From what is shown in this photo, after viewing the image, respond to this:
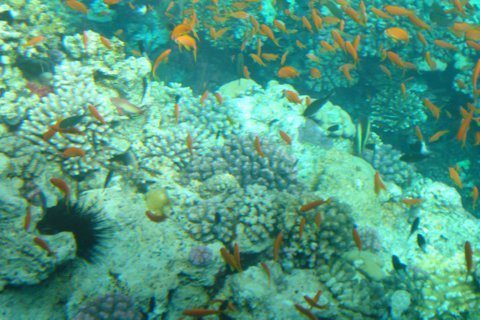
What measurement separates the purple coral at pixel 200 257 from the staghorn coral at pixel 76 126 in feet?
6.64

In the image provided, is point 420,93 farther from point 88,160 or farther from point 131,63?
point 88,160

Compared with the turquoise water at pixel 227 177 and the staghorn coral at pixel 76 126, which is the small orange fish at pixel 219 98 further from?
the staghorn coral at pixel 76 126

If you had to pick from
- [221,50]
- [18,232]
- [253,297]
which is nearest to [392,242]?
[253,297]

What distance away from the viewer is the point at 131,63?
20.5 ft

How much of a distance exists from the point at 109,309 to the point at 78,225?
0.96 metres

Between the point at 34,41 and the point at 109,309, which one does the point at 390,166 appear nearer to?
the point at 109,309

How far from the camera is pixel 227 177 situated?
544cm

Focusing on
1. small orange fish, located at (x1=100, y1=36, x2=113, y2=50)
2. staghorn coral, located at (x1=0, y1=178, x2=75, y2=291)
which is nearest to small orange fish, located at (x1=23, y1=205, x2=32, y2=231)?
staghorn coral, located at (x1=0, y1=178, x2=75, y2=291)

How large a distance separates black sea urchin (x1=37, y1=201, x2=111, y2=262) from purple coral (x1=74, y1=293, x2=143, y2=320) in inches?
22.7

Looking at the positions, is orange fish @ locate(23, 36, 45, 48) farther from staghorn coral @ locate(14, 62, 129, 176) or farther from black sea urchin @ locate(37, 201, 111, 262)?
black sea urchin @ locate(37, 201, 111, 262)

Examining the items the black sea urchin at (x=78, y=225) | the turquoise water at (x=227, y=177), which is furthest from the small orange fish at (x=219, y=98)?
the black sea urchin at (x=78, y=225)

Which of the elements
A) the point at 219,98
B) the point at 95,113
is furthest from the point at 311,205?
the point at 219,98

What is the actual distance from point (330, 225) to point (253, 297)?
4.93 feet

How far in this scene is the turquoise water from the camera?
389 cm
